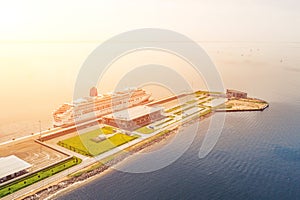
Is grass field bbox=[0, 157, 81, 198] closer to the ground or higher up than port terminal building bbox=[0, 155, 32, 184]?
closer to the ground

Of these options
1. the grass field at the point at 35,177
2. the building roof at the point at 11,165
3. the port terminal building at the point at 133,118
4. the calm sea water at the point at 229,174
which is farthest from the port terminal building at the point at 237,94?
the building roof at the point at 11,165

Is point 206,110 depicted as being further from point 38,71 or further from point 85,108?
point 38,71

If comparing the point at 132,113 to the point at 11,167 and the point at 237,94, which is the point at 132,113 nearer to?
the point at 11,167

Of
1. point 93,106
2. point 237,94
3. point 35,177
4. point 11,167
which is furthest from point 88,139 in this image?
point 237,94

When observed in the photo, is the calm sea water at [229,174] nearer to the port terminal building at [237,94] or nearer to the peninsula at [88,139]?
the peninsula at [88,139]

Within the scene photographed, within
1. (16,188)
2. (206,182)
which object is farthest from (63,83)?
(206,182)

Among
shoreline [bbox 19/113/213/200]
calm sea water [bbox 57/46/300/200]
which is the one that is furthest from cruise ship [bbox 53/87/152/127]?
calm sea water [bbox 57/46/300/200]

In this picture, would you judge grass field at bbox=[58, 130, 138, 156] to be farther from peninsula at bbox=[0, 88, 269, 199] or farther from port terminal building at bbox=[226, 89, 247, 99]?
port terminal building at bbox=[226, 89, 247, 99]
